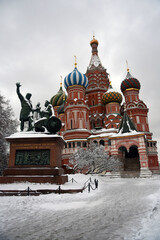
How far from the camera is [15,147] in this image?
11.2 meters

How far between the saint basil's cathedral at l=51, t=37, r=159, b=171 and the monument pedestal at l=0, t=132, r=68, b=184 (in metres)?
18.5

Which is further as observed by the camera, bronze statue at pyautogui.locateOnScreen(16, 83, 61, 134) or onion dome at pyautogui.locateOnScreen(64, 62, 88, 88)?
onion dome at pyautogui.locateOnScreen(64, 62, 88, 88)

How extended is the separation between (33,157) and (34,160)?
200mm

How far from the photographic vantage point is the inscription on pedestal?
10832 mm

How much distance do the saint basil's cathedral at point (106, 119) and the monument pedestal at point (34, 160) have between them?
60.6ft

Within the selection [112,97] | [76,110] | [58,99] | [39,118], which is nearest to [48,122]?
[39,118]

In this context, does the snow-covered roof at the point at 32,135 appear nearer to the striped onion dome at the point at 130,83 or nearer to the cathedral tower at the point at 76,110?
the cathedral tower at the point at 76,110

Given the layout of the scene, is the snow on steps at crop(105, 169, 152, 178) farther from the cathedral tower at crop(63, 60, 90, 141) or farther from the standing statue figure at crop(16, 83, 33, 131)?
the standing statue figure at crop(16, 83, 33, 131)

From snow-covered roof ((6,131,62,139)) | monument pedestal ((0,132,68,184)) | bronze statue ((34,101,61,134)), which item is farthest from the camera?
bronze statue ((34,101,61,134))

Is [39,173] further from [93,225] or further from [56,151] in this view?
[93,225]

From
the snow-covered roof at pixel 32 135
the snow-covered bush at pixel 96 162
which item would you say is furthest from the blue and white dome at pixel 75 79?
the snow-covered roof at pixel 32 135

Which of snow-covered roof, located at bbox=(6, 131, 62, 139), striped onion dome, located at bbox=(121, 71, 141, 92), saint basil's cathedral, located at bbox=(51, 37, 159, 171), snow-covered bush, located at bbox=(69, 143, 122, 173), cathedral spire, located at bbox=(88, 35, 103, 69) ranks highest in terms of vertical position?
cathedral spire, located at bbox=(88, 35, 103, 69)

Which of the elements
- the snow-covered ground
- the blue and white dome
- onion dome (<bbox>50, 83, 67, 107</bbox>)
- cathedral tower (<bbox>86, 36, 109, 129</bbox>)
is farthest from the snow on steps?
onion dome (<bbox>50, 83, 67, 107</bbox>)

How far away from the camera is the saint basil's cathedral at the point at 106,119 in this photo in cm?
2917
